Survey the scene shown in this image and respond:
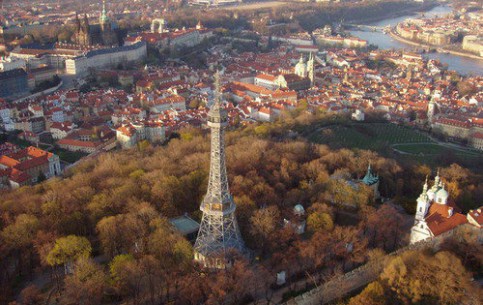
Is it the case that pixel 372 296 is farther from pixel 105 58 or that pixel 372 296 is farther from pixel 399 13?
pixel 399 13

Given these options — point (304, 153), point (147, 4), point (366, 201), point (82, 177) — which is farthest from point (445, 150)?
point (147, 4)

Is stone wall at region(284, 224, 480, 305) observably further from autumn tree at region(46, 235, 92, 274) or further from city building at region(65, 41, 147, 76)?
city building at region(65, 41, 147, 76)

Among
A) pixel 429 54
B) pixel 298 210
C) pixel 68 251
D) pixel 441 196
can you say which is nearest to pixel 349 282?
pixel 298 210

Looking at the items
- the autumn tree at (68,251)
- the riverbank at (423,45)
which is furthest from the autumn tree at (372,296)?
the riverbank at (423,45)

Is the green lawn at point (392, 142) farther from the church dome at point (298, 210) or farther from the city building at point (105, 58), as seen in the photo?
the city building at point (105, 58)

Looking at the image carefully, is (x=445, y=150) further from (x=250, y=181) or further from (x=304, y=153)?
(x=250, y=181)

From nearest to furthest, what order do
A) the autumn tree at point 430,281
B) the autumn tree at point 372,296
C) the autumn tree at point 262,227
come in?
the autumn tree at point 372,296 < the autumn tree at point 430,281 < the autumn tree at point 262,227

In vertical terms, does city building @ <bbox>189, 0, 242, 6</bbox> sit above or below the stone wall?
above

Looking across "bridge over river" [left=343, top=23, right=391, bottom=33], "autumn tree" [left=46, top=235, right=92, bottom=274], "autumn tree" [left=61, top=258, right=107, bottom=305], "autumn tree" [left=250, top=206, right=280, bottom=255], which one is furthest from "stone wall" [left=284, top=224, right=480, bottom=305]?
"bridge over river" [left=343, top=23, right=391, bottom=33]
